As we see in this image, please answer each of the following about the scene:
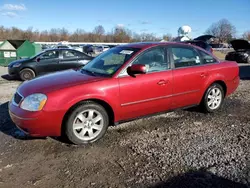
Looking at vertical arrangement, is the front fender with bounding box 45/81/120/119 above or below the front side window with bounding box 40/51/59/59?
below

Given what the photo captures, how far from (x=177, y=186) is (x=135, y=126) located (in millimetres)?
1989

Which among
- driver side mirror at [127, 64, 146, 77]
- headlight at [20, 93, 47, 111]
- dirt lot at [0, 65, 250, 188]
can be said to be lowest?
dirt lot at [0, 65, 250, 188]

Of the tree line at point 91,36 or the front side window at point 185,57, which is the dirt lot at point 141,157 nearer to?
the front side window at point 185,57

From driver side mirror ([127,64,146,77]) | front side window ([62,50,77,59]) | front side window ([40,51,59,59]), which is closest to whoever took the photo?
driver side mirror ([127,64,146,77])

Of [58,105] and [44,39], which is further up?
[44,39]

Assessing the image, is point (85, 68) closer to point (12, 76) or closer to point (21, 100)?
point (21, 100)

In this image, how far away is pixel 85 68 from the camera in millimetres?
4777

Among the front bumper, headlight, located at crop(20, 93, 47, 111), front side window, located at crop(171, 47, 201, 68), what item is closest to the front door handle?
front side window, located at crop(171, 47, 201, 68)

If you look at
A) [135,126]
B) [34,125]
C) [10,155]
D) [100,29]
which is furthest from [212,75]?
[100,29]

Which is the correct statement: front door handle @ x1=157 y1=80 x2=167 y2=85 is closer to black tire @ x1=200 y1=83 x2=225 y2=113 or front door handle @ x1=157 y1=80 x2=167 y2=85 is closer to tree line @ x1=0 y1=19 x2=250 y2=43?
black tire @ x1=200 y1=83 x2=225 y2=113

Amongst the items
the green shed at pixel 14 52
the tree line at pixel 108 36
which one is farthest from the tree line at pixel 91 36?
the green shed at pixel 14 52

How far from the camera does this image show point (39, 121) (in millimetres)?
3574

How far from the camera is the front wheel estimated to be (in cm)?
513

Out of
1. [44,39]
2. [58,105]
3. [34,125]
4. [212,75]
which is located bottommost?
[34,125]
